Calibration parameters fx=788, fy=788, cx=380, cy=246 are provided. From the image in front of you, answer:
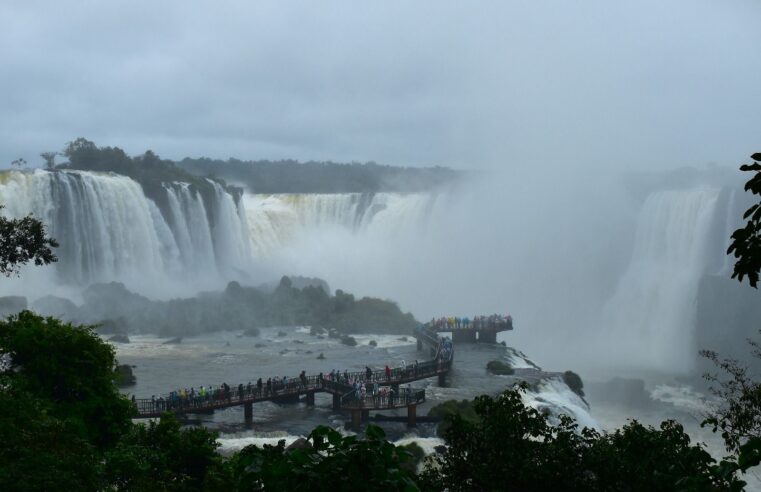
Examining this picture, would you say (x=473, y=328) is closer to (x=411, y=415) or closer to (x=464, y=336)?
(x=464, y=336)

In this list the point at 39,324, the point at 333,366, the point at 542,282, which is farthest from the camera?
the point at 542,282

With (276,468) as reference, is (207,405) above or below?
below

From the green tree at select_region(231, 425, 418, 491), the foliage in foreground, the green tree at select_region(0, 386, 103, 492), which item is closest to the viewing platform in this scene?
the foliage in foreground

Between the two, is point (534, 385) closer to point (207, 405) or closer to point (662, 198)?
point (207, 405)

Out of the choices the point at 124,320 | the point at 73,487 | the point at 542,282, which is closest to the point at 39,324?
the point at 73,487

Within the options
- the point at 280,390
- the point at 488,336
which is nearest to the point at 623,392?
the point at 488,336

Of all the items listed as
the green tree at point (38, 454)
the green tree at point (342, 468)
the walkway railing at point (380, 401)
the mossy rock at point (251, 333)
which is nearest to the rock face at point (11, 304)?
the mossy rock at point (251, 333)

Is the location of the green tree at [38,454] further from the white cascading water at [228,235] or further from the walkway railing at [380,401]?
the white cascading water at [228,235]

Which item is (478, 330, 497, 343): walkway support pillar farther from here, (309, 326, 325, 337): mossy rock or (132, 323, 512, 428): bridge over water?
(132, 323, 512, 428): bridge over water
